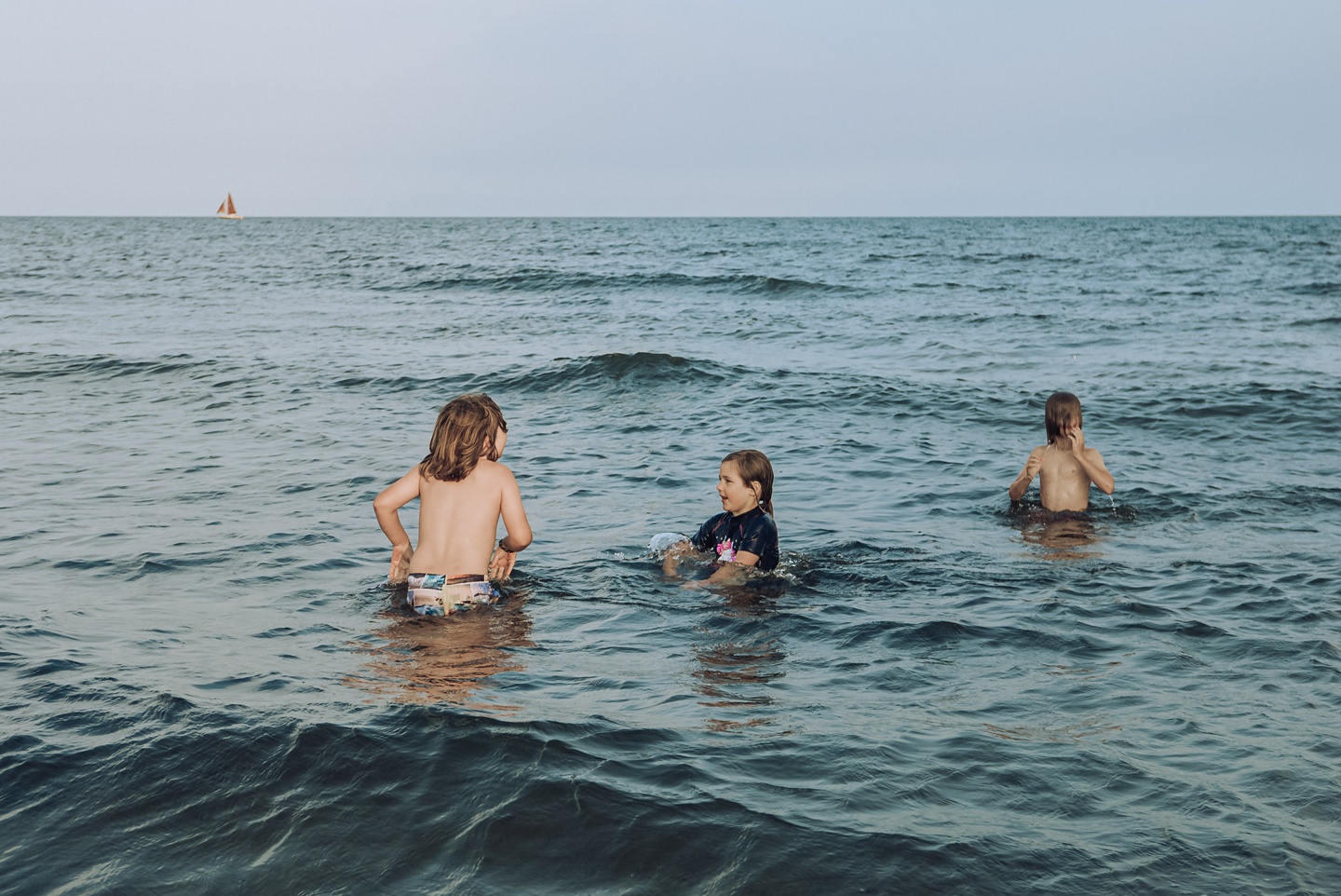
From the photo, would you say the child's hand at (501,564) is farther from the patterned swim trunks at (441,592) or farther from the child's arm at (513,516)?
the patterned swim trunks at (441,592)

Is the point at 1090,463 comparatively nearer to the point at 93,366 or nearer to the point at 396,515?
the point at 396,515

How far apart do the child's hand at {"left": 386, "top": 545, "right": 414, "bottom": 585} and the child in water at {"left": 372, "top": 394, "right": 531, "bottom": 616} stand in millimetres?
108

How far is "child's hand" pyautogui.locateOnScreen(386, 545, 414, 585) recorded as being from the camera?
245 inches

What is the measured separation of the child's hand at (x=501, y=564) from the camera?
6410 millimetres

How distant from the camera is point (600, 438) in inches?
493

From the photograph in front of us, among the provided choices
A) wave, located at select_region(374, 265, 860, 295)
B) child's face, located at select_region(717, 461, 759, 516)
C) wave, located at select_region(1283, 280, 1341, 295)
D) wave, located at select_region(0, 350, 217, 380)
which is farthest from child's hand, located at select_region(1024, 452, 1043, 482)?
wave, located at select_region(1283, 280, 1341, 295)

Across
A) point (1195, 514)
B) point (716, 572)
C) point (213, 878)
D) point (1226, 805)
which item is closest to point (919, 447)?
point (1195, 514)

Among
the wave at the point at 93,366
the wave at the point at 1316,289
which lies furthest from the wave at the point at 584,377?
the wave at the point at 1316,289

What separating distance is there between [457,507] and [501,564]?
0.58 meters

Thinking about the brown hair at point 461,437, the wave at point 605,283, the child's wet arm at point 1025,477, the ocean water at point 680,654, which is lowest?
the ocean water at point 680,654

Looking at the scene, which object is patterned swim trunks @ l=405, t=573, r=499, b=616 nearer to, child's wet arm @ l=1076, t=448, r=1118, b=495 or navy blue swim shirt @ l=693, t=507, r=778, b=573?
navy blue swim shirt @ l=693, t=507, r=778, b=573

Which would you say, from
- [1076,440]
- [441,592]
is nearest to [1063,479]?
[1076,440]

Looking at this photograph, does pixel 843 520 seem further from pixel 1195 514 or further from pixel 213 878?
pixel 213 878

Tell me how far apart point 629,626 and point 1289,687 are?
129 inches
